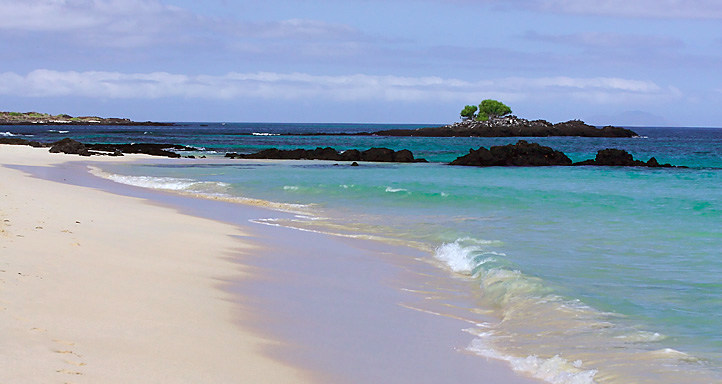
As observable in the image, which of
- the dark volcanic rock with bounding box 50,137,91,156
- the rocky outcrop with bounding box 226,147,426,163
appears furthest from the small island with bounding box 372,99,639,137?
the dark volcanic rock with bounding box 50,137,91,156

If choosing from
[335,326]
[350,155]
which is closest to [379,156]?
[350,155]

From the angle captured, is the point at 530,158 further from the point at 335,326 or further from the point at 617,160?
the point at 335,326

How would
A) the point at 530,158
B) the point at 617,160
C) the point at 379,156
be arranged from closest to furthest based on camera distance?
the point at 617,160, the point at 530,158, the point at 379,156

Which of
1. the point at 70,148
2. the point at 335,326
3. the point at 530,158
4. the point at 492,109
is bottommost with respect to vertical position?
the point at 335,326

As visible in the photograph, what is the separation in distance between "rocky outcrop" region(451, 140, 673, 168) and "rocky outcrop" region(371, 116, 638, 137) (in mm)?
65743

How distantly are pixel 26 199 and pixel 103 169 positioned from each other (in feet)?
Answer: 59.6

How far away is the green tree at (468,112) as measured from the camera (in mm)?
133875

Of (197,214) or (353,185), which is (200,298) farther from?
(353,185)

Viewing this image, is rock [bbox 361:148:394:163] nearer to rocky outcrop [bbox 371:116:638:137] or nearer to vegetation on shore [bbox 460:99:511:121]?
rocky outcrop [bbox 371:116:638:137]

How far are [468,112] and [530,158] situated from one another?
91.9 m

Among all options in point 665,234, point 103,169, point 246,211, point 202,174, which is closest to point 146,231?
point 246,211

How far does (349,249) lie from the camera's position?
40.7 feet

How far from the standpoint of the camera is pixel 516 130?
367ft

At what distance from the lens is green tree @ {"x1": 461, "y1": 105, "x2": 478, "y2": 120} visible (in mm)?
133875
